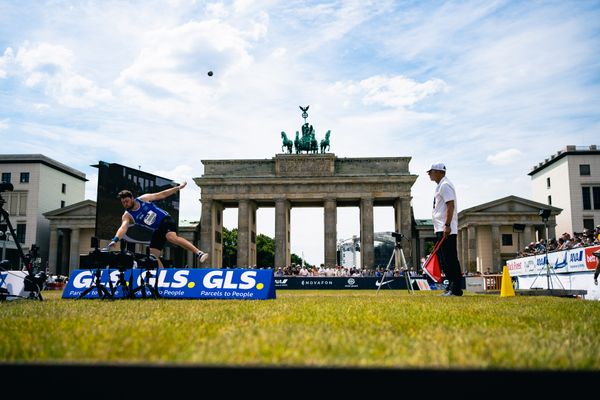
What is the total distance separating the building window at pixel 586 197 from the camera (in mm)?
71188

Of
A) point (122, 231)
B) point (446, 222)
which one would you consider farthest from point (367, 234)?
point (122, 231)

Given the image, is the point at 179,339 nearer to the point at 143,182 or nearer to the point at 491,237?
the point at 143,182

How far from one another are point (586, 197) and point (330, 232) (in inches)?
1485

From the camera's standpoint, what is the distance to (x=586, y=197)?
71.3 m

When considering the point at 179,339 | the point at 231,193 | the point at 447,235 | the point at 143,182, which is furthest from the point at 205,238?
the point at 179,339

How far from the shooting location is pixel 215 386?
2.21 meters

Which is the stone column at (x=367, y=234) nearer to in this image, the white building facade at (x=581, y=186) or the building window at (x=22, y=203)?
the white building facade at (x=581, y=186)

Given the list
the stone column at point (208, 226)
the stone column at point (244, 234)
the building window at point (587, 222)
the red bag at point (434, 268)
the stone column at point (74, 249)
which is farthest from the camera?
the building window at point (587, 222)

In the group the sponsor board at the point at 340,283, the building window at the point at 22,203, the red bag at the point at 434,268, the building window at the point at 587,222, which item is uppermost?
the building window at the point at 22,203

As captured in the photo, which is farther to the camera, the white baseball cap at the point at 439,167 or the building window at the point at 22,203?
the building window at the point at 22,203

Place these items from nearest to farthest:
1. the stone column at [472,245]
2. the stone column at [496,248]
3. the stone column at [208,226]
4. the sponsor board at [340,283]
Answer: the sponsor board at [340,283] < the stone column at [208,226] < the stone column at [496,248] < the stone column at [472,245]

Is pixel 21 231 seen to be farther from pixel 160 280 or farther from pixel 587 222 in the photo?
pixel 587 222

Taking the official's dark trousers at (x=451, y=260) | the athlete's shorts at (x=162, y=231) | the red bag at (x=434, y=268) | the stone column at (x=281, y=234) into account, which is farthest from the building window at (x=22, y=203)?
the official's dark trousers at (x=451, y=260)

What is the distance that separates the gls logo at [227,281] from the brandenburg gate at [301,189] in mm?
53229
